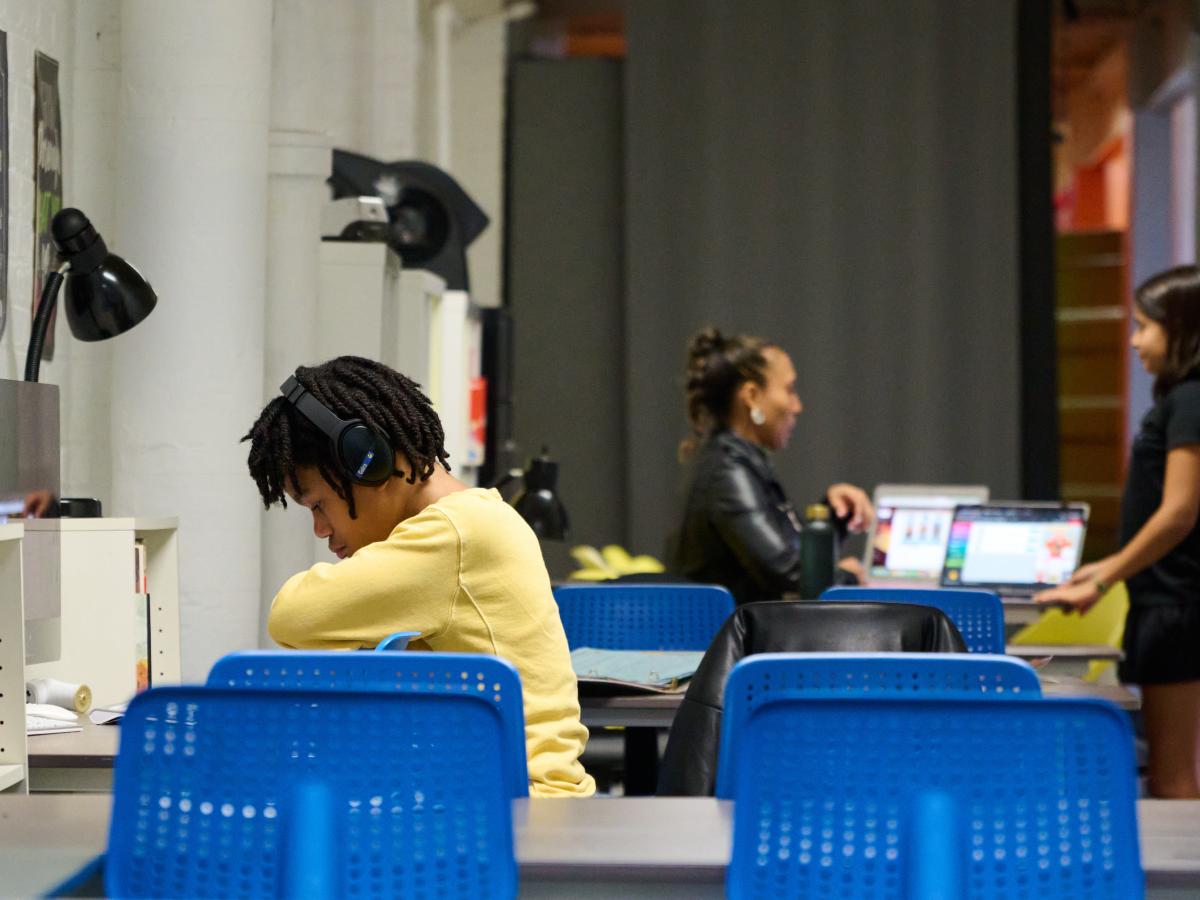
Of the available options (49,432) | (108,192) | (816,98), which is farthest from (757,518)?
(816,98)

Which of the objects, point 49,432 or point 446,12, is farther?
point 446,12

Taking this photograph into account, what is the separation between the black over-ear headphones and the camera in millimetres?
1947

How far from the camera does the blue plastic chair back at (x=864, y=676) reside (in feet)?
5.43

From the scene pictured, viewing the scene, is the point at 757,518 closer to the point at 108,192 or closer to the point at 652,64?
the point at 108,192

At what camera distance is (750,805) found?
1.48 metres

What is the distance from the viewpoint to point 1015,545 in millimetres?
4699

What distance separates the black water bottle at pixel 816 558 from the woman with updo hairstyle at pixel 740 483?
0.11 ft

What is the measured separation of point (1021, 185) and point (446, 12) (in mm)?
3000

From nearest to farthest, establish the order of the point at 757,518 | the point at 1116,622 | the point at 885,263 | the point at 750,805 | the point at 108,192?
the point at 750,805
the point at 108,192
the point at 757,518
the point at 1116,622
the point at 885,263

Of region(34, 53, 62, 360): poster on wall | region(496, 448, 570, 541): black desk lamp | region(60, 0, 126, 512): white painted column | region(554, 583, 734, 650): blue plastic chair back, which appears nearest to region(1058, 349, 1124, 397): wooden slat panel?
region(496, 448, 570, 541): black desk lamp

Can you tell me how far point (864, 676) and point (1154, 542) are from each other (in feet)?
7.07

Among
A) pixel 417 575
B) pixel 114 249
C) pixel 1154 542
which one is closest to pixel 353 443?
pixel 417 575

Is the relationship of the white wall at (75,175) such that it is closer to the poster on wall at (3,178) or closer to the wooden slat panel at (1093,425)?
the poster on wall at (3,178)

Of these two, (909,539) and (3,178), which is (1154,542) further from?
(3,178)
